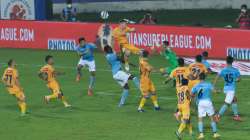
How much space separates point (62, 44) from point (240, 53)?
11.7m

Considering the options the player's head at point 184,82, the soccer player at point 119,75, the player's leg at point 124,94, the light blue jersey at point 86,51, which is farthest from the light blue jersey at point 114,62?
the player's head at point 184,82

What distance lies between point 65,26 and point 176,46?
752 centimetres

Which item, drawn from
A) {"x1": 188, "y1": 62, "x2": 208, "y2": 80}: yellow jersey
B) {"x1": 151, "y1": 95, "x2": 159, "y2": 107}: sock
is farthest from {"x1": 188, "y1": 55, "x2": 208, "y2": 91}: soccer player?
{"x1": 151, "y1": 95, "x2": 159, "y2": 107}: sock

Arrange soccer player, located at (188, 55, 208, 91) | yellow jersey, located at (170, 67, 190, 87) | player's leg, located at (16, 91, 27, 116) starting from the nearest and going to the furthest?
yellow jersey, located at (170, 67, 190, 87) → soccer player, located at (188, 55, 208, 91) → player's leg, located at (16, 91, 27, 116)

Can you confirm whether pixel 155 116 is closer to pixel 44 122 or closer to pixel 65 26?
pixel 44 122

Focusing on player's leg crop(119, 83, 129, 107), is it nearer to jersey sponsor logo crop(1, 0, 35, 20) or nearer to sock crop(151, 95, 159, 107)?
sock crop(151, 95, 159, 107)

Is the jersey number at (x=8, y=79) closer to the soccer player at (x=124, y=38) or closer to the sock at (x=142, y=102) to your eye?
the sock at (x=142, y=102)

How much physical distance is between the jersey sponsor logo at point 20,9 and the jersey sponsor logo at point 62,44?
6039 millimetres

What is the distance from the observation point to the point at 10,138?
2498 cm

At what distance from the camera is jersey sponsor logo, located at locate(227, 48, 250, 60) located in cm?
3953

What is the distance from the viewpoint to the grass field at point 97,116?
25156mm

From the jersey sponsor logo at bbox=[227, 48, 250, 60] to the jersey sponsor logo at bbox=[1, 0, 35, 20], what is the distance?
16983mm

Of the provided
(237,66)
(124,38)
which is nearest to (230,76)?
(237,66)

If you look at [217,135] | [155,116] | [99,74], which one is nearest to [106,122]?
[155,116]
